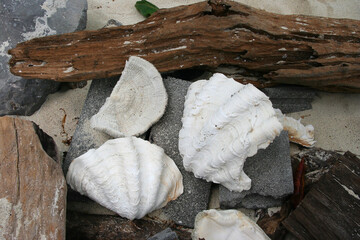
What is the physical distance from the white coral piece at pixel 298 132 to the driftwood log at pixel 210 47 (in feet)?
0.98

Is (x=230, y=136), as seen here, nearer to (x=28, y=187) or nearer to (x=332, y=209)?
(x=332, y=209)

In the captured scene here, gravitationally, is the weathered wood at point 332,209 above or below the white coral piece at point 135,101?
below

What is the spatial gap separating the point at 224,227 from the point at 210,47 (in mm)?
1256

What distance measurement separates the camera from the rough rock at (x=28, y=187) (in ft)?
6.46

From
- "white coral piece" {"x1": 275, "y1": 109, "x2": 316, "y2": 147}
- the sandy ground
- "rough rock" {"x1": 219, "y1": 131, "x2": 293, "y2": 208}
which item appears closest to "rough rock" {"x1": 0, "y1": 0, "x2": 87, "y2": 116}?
the sandy ground

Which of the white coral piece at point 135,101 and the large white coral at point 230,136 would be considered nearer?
the large white coral at point 230,136

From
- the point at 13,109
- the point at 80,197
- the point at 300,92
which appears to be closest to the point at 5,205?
the point at 80,197

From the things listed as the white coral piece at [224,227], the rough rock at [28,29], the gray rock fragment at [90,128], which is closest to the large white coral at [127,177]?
the gray rock fragment at [90,128]

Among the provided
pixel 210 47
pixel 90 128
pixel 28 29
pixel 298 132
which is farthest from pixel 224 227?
pixel 28 29

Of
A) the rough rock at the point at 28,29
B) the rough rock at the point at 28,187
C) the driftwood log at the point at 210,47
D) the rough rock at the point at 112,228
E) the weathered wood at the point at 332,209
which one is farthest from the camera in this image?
the rough rock at the point at 28,29

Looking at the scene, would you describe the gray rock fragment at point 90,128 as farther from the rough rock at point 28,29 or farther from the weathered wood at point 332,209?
the weathered wood at point 332,209

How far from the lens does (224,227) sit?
2201 millimetres

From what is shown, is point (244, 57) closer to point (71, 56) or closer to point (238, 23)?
point (238, 23)

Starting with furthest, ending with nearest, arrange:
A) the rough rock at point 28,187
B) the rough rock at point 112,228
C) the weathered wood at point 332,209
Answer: the rough rock at point 112,228, the weathered wood at point 332,209, the rough rock at point 28,187
